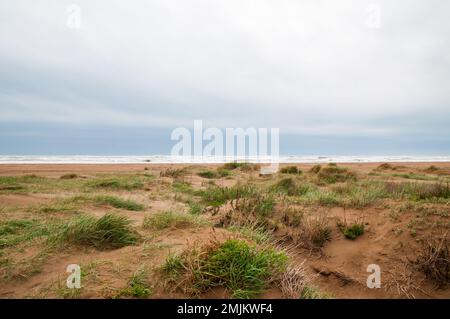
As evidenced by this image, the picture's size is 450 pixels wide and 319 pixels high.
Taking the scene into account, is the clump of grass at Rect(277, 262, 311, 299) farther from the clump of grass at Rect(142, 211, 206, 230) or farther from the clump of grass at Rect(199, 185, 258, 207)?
the clump of grass at Rect(199, 185, 258, 207)

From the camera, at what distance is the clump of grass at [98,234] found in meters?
4.22

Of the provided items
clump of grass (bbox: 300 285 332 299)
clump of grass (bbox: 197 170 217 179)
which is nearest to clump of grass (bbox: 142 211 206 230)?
clump of grass (bbox: 300 285 332 299)

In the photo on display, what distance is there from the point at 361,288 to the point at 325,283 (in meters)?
0.51

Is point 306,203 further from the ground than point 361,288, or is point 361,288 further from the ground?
point 306,203

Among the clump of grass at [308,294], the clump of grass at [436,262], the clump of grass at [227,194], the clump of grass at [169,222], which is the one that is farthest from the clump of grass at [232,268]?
the clump of grass at [227,194]

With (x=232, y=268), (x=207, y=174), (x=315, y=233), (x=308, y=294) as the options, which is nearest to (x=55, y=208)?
(x=232, y=268)

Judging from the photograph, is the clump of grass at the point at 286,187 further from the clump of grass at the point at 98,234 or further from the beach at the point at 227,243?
the clump of grass at the point at 98,234

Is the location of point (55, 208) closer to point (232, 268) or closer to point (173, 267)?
point (173, 267)

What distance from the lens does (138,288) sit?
296 cm

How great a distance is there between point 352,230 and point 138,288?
13.7 feet

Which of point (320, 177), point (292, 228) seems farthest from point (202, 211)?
point (320, 177)

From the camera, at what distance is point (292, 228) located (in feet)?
19.4

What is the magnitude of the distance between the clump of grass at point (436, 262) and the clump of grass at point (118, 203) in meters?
5.81
